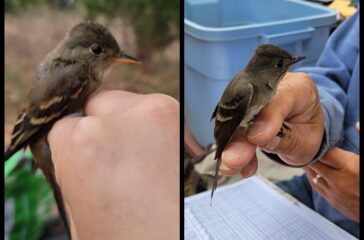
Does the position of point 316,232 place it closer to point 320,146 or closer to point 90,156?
point 320,146

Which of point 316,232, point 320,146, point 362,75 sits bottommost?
point 316,232

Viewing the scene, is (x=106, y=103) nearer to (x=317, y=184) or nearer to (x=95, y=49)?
(x=95, y=49)

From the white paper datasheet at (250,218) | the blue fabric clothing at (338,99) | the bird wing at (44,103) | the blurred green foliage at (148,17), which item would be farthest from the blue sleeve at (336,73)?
the bird wing at (44,103)

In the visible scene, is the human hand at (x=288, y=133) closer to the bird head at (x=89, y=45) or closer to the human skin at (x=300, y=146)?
the human skin at (x=300, y=146)

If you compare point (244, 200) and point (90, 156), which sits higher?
point (90, 156)

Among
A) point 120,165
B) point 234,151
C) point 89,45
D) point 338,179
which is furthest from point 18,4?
point 338,179

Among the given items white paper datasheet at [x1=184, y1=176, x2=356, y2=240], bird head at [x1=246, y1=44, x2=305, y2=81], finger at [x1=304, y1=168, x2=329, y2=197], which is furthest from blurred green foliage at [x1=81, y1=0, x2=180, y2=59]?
finger at [x1=304, y1=168, x2=329, y2=197]

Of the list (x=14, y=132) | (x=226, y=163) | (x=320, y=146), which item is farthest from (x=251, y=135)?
(x=14, y=132)
